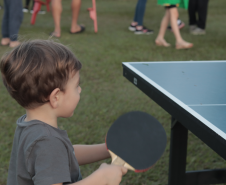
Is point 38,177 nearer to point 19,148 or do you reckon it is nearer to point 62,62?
point 19,148

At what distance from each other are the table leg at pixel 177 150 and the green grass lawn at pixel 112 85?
34 centimetres

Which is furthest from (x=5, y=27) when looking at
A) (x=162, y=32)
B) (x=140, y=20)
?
(x=140, y=20)

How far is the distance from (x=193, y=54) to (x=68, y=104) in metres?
3.91

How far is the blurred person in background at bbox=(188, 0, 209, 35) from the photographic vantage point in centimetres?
625

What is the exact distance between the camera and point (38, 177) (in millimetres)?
1047

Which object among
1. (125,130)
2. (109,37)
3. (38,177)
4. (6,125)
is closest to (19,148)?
(38,177)

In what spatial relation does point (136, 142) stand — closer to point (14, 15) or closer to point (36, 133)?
point (36, 133)

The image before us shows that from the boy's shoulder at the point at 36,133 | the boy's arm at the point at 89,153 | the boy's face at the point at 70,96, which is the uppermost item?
the boy's face at the point at 70,96

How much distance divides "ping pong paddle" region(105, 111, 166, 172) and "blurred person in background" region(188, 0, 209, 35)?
5412 mm

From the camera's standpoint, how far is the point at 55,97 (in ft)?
3.84

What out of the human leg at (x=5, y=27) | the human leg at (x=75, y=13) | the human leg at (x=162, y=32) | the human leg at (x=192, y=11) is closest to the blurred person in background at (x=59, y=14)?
the human leg at (x=75, y=13)

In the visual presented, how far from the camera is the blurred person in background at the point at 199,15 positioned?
20.5ft

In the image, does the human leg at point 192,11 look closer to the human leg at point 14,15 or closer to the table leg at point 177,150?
the human leg at point 14,15

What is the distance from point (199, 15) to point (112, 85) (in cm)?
349
